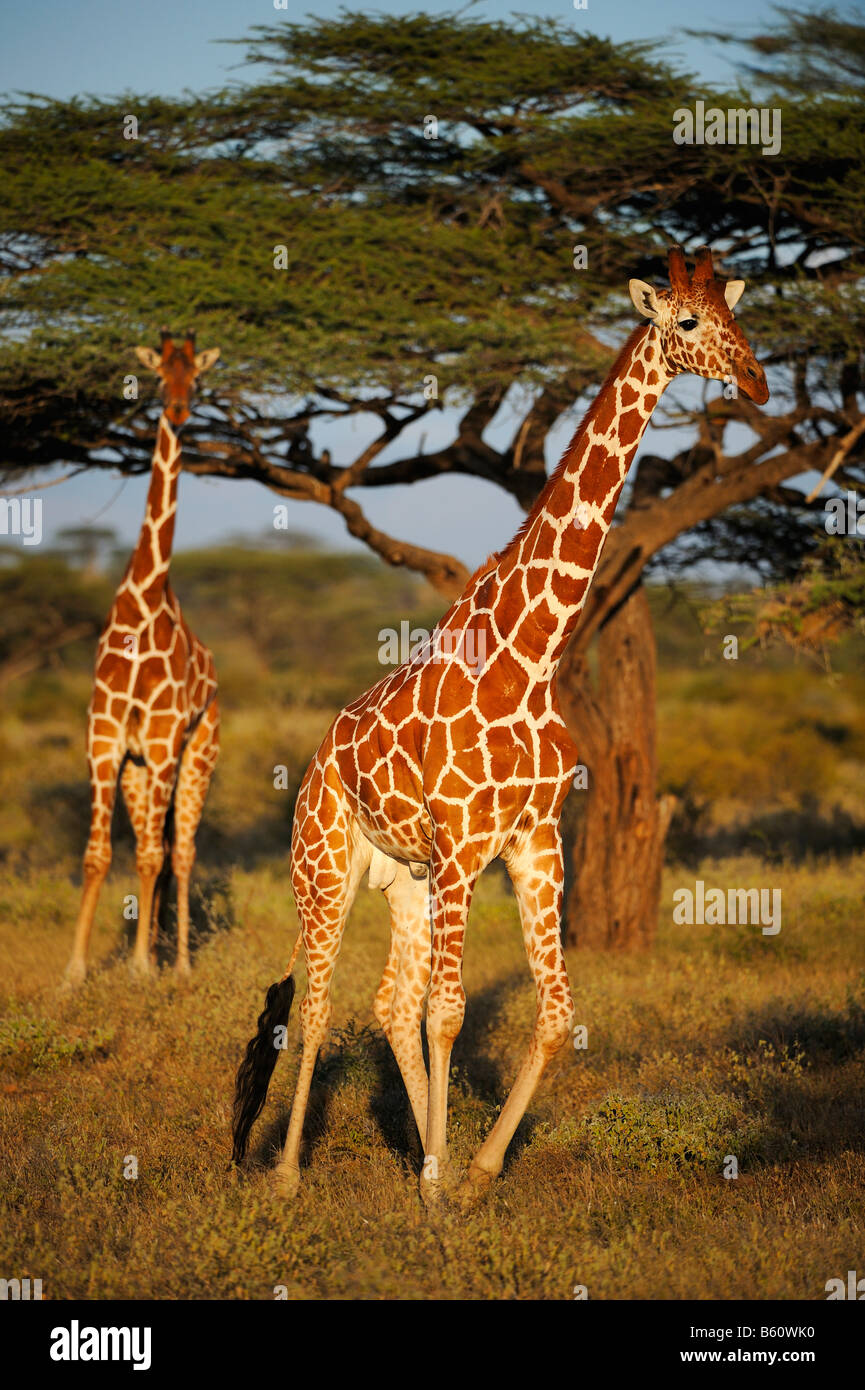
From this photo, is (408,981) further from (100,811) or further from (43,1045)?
(100,811)

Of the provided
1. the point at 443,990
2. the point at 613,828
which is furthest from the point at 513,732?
the point at 613,828

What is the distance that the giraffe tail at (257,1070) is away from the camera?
536 cm

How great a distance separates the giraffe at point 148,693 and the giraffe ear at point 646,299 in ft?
14.6

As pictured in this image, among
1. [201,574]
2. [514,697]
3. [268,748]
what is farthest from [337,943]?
[201,574]

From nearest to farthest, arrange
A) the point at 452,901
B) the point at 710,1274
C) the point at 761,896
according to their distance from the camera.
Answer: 1. the point at 710,1274
2. the point at 452,901
3. the point at 761,896

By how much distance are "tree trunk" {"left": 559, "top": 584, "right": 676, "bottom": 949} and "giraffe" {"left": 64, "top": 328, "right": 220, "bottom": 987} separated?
291 cm

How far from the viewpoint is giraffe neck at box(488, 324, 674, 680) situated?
5.12 metres

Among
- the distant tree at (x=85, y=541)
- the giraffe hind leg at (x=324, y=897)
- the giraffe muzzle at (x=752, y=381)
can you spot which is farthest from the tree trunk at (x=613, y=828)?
the distant tree at (x=85, y=541)

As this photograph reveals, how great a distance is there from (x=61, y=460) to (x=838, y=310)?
240 inches

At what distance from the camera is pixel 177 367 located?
8742 mm

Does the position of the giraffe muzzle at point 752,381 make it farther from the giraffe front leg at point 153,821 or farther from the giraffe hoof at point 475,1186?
the giraffe front leg at point 153,821

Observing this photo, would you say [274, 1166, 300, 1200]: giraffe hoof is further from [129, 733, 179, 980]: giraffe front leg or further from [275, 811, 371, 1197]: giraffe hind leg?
[129, 733, 179, 980]: giraffe front leg

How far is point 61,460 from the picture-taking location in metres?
11.1
